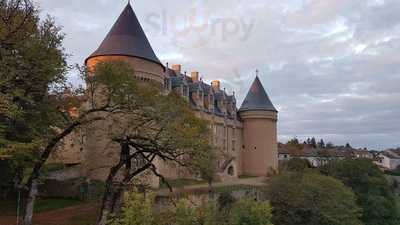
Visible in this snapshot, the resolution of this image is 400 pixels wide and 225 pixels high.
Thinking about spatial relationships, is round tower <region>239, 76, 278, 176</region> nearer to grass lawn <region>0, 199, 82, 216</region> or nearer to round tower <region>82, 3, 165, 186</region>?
round tower <region>82, 3, 165, 186</region>

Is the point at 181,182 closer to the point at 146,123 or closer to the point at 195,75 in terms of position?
the point at 146,123

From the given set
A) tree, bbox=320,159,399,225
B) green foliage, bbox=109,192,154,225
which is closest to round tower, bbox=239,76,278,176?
tree, bbox=320,159,399,225

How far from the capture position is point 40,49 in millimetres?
20609

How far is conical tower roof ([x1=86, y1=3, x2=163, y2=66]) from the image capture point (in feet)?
113

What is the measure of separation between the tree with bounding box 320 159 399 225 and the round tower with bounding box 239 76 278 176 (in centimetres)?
1435

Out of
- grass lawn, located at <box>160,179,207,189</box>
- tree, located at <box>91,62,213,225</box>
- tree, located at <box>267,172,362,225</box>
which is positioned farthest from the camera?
grass lawn, located at <box>160,179,207,189</box>

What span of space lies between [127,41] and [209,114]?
64.1 feet

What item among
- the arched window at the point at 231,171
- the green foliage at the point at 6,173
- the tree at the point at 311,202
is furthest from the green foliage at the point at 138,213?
the arched window at the point at 231,171

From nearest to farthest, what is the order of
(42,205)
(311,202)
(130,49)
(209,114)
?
(42,205) → (311,202) → (130,49) → (209,114)

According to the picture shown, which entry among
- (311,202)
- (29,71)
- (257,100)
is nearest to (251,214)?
(29,71)

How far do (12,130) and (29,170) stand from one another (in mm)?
2206

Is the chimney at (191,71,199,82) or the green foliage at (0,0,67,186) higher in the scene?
the chimney at (191,71,199,82)

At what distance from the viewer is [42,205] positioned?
29047mm

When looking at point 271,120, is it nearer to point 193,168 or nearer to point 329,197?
point 329,197
